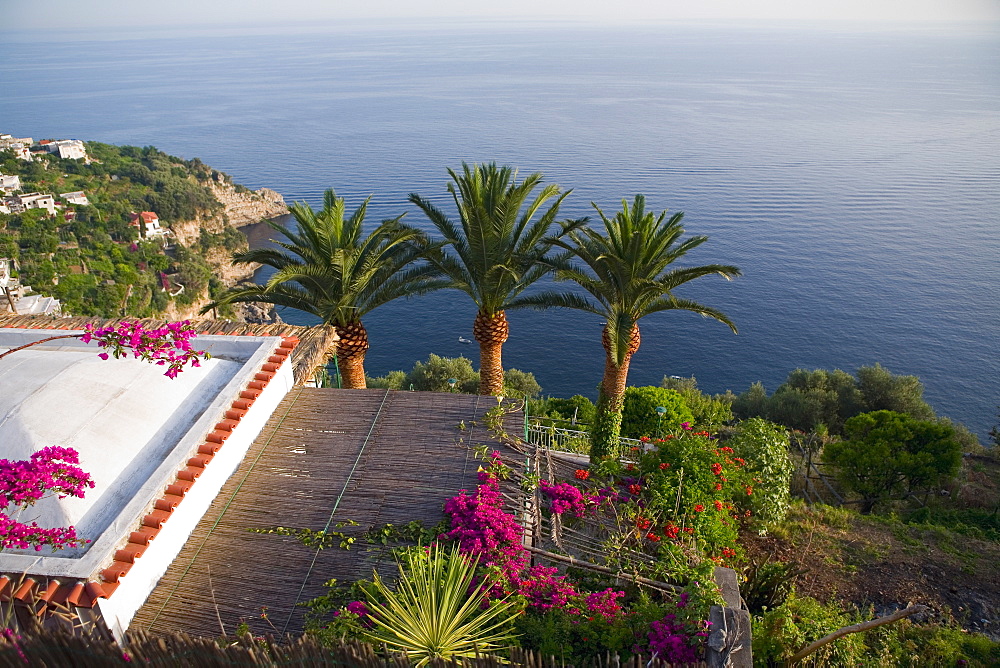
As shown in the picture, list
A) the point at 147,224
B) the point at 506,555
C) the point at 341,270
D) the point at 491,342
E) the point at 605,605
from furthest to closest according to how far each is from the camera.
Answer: the point at 147,224 < the point at 491,342 < the point at 341,270 < the point at 506,555 < the point at 605,605

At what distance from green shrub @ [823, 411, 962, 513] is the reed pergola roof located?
13.4m

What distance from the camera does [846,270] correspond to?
75.7 m

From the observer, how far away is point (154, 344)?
933 centimetres

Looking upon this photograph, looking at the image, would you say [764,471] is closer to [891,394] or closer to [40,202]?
[891,394]

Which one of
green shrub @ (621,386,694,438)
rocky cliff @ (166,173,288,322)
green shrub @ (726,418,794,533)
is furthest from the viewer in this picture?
rocky cliff @ (166,173,288,322)

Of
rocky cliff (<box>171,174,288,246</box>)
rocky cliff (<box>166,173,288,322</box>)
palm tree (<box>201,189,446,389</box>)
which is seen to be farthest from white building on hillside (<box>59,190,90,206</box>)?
palm tree (<box>201,189,446,389</box>)

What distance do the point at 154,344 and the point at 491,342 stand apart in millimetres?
10015

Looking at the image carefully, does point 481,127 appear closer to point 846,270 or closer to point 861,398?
point 846,270

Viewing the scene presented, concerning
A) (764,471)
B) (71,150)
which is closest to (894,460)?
(764,471)

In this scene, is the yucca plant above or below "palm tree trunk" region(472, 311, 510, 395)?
above

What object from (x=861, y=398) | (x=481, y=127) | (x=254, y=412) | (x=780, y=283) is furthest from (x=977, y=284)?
(x=481, y=127)

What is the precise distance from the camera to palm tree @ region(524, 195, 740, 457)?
15633 millimetres

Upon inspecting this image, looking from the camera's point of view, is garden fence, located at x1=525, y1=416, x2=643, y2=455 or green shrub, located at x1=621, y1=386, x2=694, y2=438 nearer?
garden fence, located at x1=525, y1=416, x2=643, y2=455

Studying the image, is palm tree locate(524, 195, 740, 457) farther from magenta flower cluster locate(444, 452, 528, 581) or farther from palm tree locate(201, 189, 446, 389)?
magenta flower cluster locate(444, 452, 528, 581)
